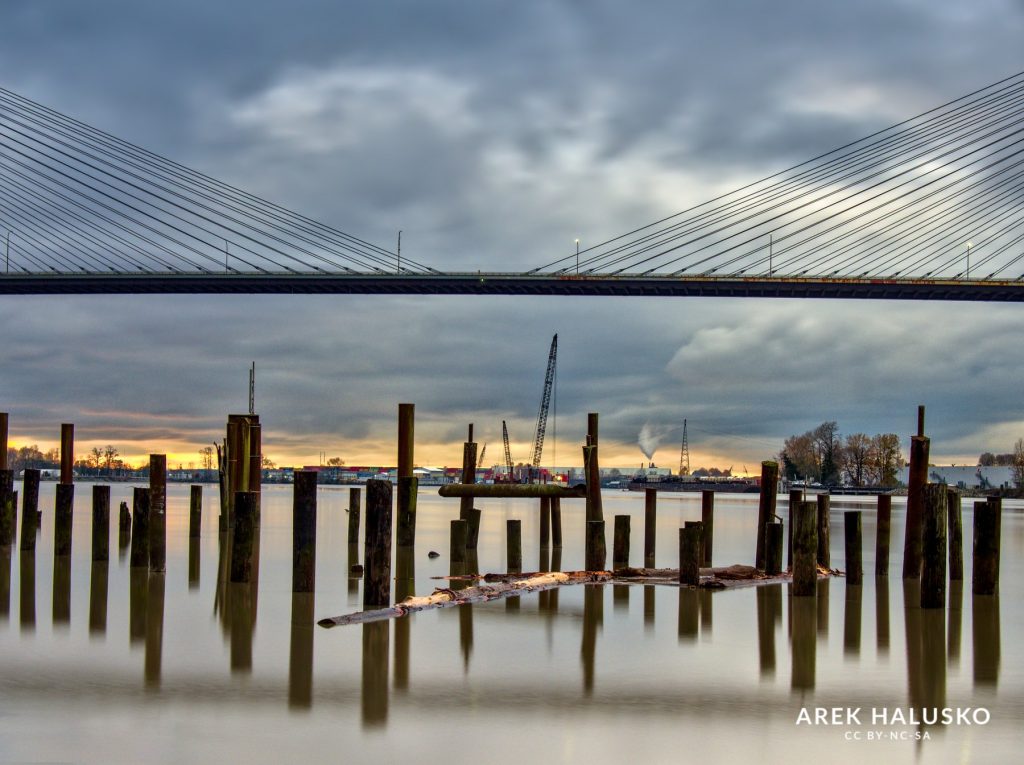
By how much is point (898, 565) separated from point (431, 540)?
10.7 meters

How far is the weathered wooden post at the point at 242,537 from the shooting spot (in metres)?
14.4

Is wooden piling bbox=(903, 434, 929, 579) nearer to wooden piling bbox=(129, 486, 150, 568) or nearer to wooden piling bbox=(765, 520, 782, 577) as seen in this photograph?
wooden piling bbox=(765, 520, 782, 577)

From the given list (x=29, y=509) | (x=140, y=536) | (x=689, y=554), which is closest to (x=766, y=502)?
(x=689, y=554)

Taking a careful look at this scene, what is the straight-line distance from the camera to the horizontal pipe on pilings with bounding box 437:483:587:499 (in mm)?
18583

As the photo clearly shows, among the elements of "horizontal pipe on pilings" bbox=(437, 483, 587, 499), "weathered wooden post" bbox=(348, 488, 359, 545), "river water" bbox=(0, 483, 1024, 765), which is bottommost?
"river water" bbox=(0, 483, 1024, 765)

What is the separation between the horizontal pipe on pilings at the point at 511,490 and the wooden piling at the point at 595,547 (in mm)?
832

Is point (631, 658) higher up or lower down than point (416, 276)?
lower down

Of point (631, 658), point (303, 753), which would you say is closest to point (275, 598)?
point (631, 658)

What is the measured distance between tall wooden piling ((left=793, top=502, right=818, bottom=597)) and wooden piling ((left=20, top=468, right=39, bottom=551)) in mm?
12665

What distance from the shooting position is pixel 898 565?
2283 cm

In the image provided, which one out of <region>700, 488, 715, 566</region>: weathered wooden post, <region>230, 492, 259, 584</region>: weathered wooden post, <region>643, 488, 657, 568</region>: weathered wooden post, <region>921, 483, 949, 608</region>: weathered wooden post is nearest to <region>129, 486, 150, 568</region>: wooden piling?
<region>230, 492, 259, 584</region>: weathered wooden post

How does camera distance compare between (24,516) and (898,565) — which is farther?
(898,565)

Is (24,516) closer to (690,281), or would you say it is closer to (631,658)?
(631,658)

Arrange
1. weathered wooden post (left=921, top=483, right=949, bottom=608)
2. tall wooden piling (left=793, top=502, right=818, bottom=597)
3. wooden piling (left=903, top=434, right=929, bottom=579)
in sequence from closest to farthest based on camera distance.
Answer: weathered wooden post (left=921, top=483, right=949, bottom=608), tall wooden piling (left=793, top=502, right=818, bottom=597), wooden piling (left=903, top=434, right=929, bottom=579)
